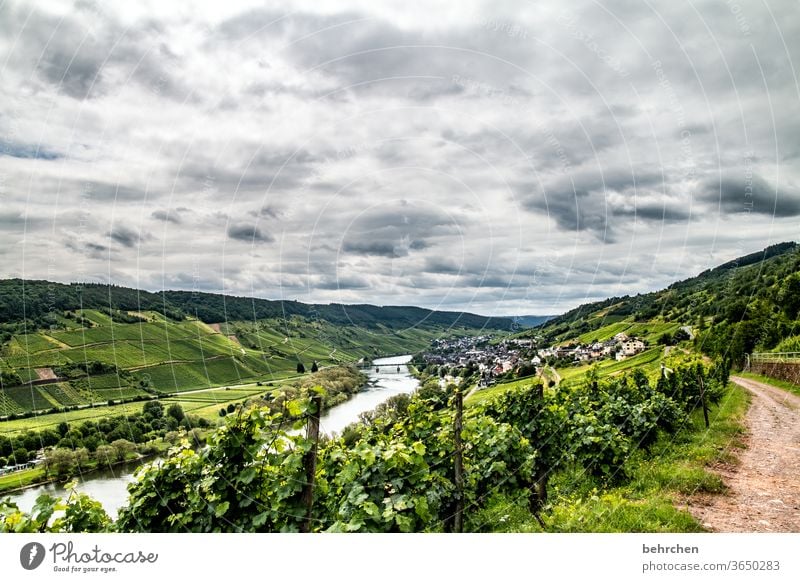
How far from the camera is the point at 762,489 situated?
7.52 metres

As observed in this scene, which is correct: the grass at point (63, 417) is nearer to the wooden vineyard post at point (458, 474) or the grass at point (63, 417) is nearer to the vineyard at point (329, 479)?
the vineyard at point (329, 479)

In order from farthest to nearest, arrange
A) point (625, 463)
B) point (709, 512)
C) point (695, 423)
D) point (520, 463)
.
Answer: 1. point (695, 423)
2. point (625, 463)
3. point (520, 463)
4. point (709, 512)

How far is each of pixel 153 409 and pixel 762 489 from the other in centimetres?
1047

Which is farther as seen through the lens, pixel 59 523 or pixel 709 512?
pixel 709 512

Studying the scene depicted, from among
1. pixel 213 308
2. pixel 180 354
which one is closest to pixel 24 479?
pixel 180 354

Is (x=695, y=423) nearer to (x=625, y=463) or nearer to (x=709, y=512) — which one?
(x=625, y=463)

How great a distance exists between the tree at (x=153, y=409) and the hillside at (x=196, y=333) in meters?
0.24

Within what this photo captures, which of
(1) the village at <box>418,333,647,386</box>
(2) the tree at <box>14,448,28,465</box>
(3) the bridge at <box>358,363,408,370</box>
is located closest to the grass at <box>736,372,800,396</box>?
(1) the village at <box>418,333,647,386</box>

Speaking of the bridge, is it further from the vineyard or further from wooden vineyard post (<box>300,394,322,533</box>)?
wooden vineyard post (<box>300,394,322,533</box>)

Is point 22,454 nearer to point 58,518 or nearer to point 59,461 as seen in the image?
point 59,461
